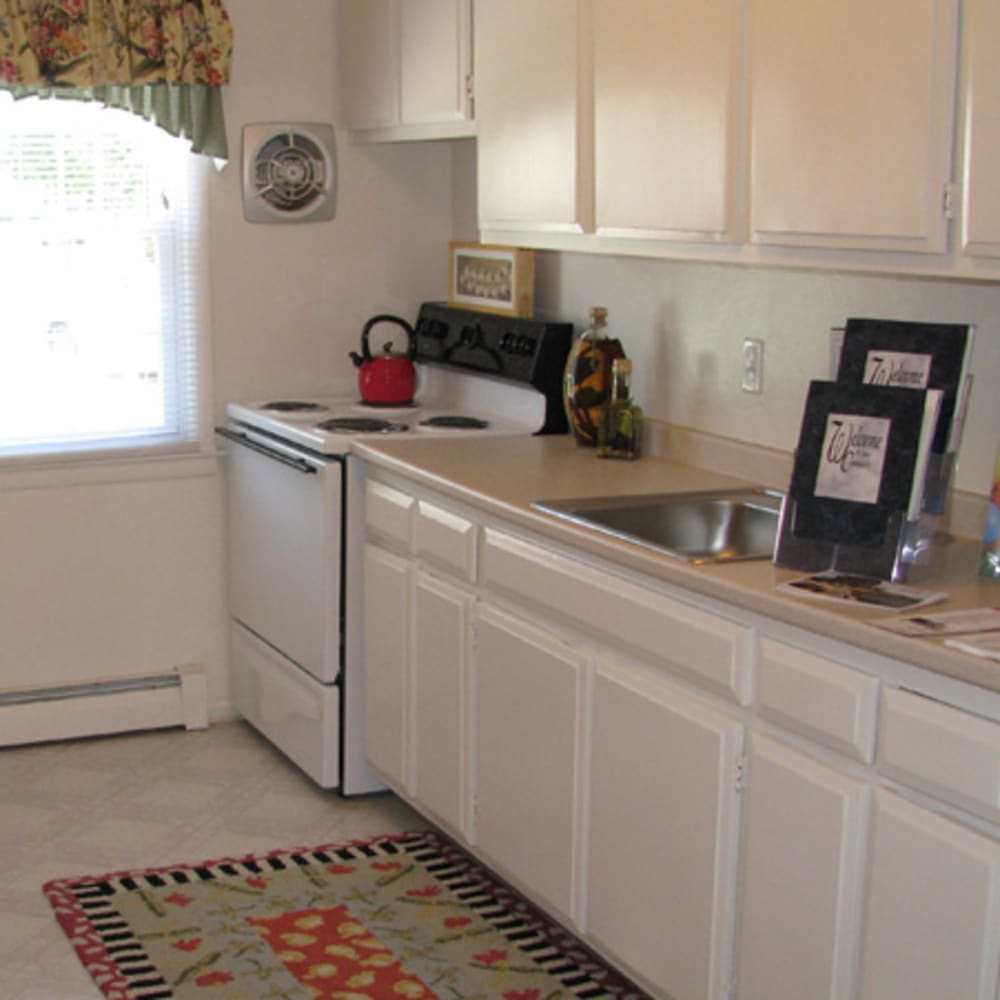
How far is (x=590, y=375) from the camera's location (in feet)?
12.1

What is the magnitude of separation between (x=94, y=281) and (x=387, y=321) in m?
0.80

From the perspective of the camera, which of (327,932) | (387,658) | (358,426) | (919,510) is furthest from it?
(358,426)

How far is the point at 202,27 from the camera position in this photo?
4168mm

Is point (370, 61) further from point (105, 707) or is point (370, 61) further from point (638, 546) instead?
point (638, 546)

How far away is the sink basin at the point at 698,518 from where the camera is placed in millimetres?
3084

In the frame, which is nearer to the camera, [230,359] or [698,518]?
[698,518]

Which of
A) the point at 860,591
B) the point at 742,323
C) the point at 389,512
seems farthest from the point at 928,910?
the point at 389,512

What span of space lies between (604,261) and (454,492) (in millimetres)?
882

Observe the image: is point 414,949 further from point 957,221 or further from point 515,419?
point 957,221

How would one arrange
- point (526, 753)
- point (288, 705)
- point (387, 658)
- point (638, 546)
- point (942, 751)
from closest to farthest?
point (942, 751)
point (638, 546)
point (526, 753)
point (387, 658)
point (288, 705)

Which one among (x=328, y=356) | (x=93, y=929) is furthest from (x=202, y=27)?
(x=93, y=929)

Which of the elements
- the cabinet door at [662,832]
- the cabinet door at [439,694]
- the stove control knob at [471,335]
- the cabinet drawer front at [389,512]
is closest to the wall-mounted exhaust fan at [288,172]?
the stove control knob at [471,335]

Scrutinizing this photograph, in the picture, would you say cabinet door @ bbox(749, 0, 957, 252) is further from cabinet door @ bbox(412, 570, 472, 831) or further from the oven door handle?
the oven door handle

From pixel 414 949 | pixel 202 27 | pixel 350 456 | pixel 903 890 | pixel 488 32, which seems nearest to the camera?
pixel 903 890
